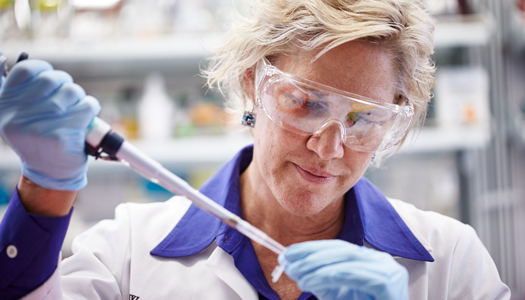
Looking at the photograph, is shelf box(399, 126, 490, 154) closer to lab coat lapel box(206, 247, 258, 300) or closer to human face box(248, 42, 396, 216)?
human face box(248, 42, 396, 216)

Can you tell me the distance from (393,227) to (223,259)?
1.65 ft

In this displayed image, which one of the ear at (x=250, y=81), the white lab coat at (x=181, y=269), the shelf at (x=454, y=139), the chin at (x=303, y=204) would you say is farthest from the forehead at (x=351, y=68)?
the shelf at (x=454, y=139)

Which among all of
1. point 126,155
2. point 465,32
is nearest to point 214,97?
point 465,32

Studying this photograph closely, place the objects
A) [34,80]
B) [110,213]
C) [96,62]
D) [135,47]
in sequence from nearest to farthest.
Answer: [34,80], [135,47], [96,62], [110,213]

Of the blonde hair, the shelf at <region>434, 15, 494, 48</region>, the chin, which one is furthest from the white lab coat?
Result: the shelf at <region>434, 15, 494, 48</region>

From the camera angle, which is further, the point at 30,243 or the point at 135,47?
the point at 135,47

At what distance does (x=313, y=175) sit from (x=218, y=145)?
4.21 feet

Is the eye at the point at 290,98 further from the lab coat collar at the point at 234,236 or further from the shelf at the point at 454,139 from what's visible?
the shelf at the point at 454,139

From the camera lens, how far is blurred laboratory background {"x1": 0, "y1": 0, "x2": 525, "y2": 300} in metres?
2.28

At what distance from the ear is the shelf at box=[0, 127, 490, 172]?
104cm

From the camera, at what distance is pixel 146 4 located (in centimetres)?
240

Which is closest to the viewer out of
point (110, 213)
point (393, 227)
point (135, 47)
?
point (393, 227)

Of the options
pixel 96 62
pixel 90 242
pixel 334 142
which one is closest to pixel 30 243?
pixel 90 242

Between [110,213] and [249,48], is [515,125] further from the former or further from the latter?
[110,213]
